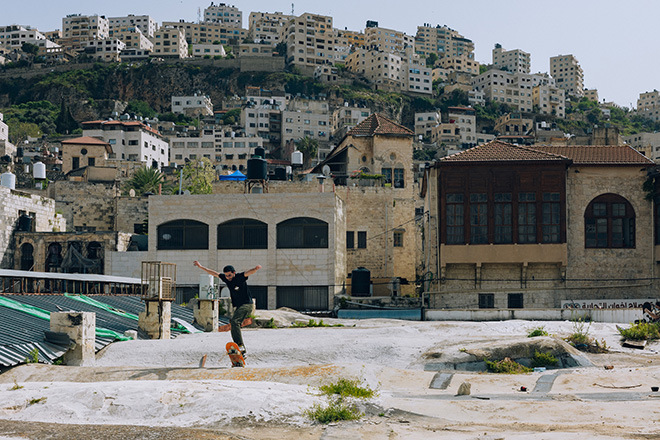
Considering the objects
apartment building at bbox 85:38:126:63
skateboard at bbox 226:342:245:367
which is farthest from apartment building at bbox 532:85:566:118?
skateboard at bbox 226:342:245:367

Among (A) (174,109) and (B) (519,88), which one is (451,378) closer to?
(A) (174,109)

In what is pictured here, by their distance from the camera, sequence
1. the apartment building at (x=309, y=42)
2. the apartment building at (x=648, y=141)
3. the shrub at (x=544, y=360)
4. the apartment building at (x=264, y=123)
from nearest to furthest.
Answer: the shrub at (x=544, y=360), the apartment building at (x=264, y=123), the apartment building at (x=648, y=141), the apartment building at (x=309, y=42)

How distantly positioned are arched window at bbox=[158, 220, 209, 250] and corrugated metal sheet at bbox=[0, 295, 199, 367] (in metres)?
13.5

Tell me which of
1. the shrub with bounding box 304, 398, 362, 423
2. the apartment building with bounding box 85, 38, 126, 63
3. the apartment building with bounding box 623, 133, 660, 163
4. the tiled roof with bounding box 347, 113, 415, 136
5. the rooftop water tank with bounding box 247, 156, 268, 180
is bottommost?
the shrub with bounding box 304, 398, 362, 423

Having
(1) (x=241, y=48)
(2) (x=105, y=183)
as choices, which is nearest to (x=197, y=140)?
(2) (x=105, y=183)

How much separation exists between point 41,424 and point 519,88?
190m

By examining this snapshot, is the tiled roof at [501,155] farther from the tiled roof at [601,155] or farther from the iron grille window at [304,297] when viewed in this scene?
the iron grille window at [304,297]

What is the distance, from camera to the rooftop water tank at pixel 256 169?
4522cm

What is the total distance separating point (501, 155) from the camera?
127 feet

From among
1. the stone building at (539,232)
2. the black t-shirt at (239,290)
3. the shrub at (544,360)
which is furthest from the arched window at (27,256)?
the shrub at (544,360)

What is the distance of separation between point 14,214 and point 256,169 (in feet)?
48.4

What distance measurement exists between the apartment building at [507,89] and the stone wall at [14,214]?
153 metres

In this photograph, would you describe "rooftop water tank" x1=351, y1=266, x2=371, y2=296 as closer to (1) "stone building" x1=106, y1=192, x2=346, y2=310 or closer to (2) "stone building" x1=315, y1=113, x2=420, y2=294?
(1) "stone building" x1=106, y1=192, x2=346, y2=310

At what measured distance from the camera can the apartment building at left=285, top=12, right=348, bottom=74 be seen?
180 meters
